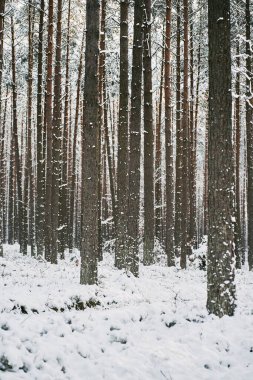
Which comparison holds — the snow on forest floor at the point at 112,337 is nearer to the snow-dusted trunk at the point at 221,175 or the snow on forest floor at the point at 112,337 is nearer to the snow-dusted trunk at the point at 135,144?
the snow-dusted trunk at the point at 221,175

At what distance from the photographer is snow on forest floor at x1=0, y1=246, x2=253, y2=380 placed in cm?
471

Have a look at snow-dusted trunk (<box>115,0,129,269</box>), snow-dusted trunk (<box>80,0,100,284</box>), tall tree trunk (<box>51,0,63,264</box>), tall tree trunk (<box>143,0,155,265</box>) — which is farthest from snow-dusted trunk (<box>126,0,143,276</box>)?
tall tree trunk (<box>51,0,63,264</box>)

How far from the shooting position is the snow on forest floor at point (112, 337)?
4.71 m

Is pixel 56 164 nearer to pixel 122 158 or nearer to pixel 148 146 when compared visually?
pixel 148 146

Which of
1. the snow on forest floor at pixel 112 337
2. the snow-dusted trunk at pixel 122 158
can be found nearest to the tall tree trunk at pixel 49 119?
the snow-dusted trunk at pixel 122 158

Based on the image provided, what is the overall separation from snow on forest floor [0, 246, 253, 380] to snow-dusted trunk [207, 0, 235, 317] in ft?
1.61

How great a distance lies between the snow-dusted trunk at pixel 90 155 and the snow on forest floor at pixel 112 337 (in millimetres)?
622

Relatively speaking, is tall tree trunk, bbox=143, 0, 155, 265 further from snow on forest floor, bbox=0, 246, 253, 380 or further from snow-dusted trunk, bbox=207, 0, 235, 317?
snow-dusted trunk, bbox=207, 0, 235, 317

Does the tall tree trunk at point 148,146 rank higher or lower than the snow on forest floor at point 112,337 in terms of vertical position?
higher

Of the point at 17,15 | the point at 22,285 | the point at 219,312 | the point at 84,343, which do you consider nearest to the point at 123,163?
the point at 22,285

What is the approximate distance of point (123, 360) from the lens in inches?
201

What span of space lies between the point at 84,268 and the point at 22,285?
4.46 feet

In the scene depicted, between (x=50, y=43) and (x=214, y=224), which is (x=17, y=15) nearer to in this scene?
(x=50, y=43)

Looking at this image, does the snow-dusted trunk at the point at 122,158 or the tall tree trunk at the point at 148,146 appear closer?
the snow-dusted trunk at the point at 122,158
